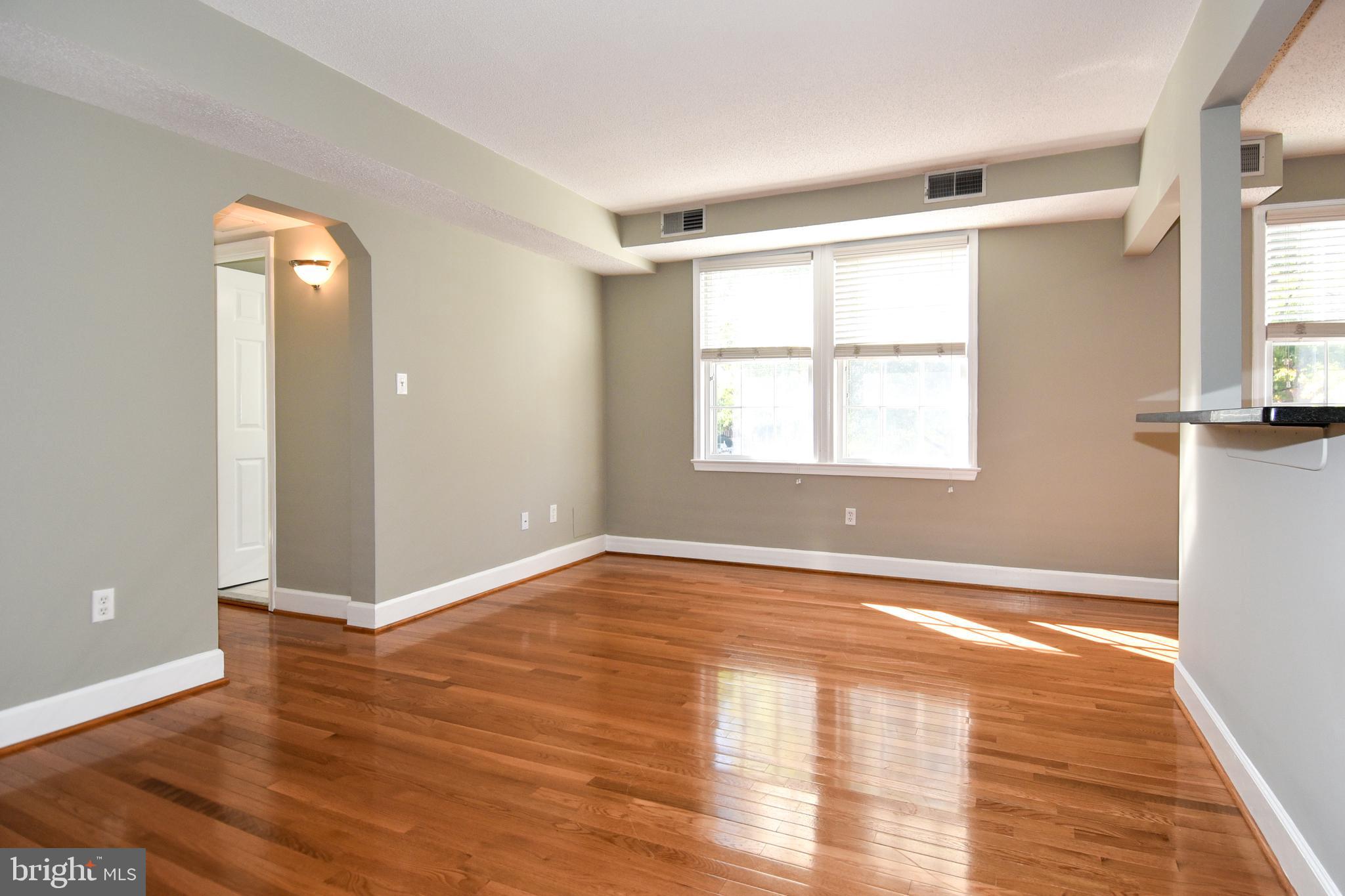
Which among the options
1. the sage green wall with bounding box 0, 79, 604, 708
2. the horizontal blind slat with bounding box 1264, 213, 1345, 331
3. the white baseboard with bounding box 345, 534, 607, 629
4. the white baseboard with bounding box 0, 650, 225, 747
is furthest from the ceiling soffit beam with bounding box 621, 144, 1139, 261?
the white baseboard with bounding box 0, 650, 225, 747

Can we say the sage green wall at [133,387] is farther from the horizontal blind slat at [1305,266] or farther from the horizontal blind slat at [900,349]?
the horizontal blind slat at [1305,266]

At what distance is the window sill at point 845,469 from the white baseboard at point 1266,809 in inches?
91.2

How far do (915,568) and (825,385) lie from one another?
151cm

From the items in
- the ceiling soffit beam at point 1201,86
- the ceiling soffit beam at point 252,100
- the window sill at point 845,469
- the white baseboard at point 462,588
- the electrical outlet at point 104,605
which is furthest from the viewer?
the window sill at point 845,469

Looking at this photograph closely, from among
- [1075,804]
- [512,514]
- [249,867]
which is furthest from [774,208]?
[249,867]

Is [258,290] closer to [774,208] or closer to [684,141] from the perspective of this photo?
[684,141]

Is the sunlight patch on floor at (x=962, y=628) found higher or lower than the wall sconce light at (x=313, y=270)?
lower

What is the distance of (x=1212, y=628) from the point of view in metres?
2.61

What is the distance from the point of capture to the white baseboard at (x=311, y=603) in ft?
14.0

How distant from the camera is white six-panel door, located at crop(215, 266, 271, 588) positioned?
489 cm

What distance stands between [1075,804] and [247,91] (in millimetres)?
3852

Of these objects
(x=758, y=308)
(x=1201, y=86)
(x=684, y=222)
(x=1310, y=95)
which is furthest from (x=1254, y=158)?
(x=684, y=222)

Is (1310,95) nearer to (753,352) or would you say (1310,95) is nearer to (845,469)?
(845,469)

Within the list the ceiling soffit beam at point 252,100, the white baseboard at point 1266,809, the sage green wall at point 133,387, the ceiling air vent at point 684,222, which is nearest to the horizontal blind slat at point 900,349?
the ceiling air vent at point 684,222
